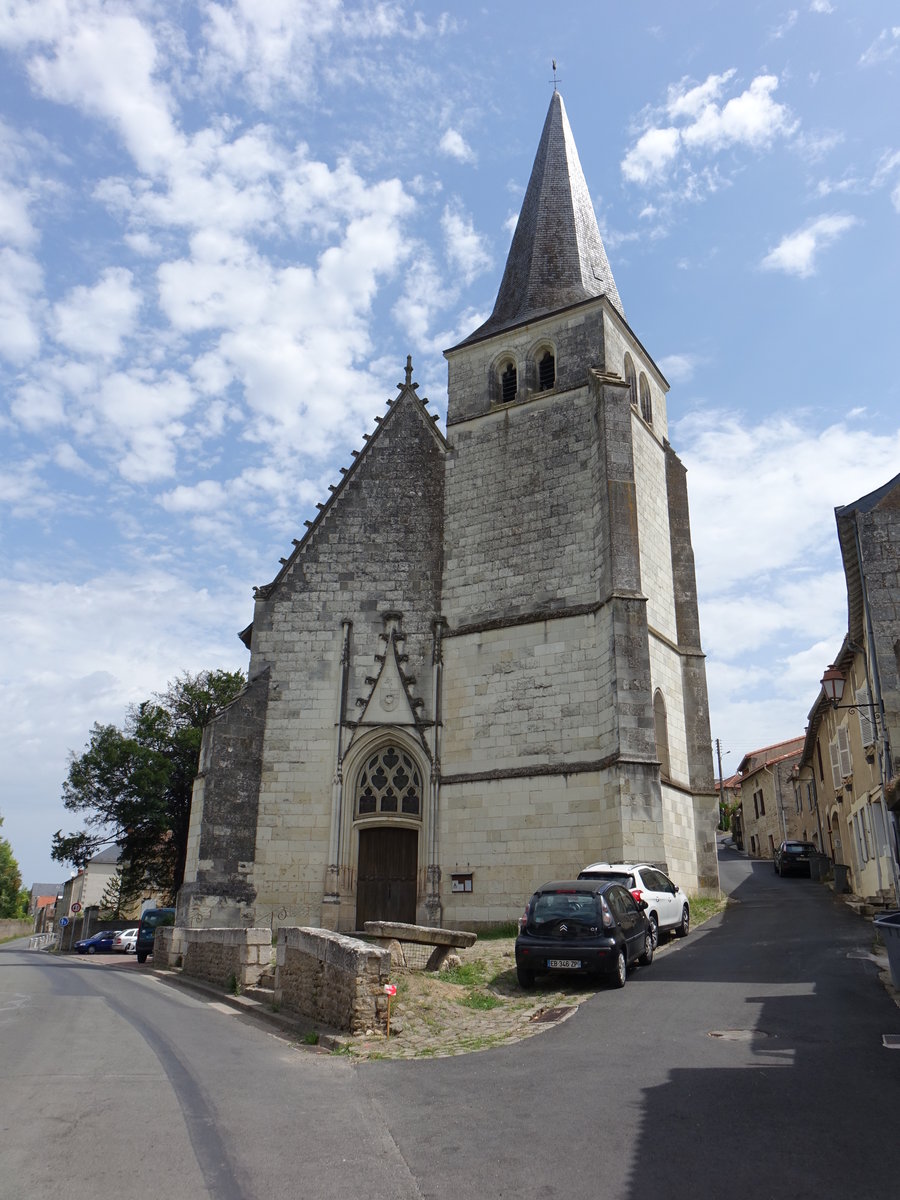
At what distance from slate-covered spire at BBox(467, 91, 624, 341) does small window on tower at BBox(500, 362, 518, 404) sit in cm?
96

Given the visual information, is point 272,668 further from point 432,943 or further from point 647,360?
point 647,360

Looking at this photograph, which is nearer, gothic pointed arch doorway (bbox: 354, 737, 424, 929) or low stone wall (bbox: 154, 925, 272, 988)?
low stone wall (bbox: 154, 925, 272, 988)

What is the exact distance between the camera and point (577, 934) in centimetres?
1055

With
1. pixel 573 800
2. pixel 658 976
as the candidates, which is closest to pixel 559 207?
pixel 573 800

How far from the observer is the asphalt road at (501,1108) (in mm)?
4465

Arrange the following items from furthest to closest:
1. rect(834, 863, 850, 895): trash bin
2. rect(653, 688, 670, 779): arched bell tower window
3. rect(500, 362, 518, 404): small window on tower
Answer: rect(834, 863, 850, 895): trash bin
rect(500, 362, 518, 404): small window on tower
rect(653, 688, 670, 779): arched bell tower window

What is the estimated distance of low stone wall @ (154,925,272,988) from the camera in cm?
1266

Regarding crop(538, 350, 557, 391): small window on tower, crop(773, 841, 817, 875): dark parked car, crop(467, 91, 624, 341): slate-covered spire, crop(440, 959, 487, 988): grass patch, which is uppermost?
crop(467, 91, 624, 341): slate-covered spire

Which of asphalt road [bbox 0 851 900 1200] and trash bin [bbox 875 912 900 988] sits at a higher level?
trash bin [bbox 875 912 900 988]

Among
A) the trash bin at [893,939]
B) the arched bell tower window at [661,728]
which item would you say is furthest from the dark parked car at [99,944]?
the trash bin at [893,939]

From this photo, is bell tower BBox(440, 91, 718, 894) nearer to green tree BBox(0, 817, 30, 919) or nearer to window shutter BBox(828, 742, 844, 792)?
window shutter BBox(828, 742, 844, 792)

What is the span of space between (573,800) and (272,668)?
6.89 metres

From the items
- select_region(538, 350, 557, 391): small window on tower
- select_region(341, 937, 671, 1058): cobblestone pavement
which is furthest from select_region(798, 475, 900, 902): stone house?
select_region(538, 350, 557, 391): small window on tower

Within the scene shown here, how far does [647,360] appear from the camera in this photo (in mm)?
22031
